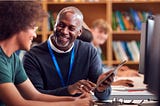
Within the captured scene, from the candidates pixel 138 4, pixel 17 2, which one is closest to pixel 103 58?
pixel 138 4

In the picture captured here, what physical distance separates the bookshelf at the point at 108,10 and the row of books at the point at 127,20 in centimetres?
7

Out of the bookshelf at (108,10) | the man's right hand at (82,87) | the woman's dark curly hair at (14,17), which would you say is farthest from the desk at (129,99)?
the bookshelf at (108,10)

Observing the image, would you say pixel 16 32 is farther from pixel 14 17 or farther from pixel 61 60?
pixel 61 60

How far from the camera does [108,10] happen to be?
201 inches

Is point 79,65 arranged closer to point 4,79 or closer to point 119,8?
point 4,79

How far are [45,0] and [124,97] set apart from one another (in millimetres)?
2869

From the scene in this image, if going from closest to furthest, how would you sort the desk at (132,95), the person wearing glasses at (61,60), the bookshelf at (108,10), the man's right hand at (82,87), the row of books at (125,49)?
the man's right hand at (82,87)
the desk at (132,95)
the person wearing glasses at (61,60)
the bookshelf at (108,10)
the row of books at (125,49)

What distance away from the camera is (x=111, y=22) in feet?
16.9

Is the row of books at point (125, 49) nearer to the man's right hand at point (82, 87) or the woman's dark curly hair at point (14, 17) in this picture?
the man's right hand at point (82, 87)

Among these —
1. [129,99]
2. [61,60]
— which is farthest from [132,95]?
[61,60]

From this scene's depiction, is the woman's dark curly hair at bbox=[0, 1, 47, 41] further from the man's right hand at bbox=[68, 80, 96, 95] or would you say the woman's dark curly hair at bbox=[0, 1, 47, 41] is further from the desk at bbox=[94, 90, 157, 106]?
the desk at bbox=[94, 90, 157, 106]

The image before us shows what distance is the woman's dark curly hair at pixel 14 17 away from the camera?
1.94 meters

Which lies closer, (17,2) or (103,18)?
(17,2)

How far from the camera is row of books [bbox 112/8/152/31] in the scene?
5.18 metres
